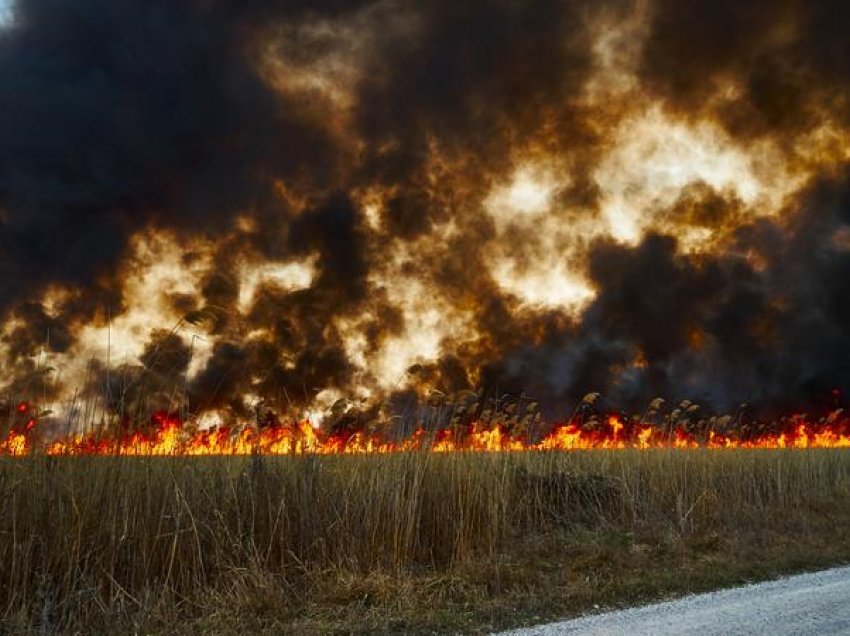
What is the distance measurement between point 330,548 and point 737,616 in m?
4.11

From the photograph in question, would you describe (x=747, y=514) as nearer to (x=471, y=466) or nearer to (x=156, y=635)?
(x=471, y=466)

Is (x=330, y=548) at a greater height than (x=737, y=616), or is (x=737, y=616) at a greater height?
(x=330, y=548)

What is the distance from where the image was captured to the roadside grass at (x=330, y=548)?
20.3 ft

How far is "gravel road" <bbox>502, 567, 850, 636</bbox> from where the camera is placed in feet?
19.0

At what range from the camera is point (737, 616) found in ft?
20.5

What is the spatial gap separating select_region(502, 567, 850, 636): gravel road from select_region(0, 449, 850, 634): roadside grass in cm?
43

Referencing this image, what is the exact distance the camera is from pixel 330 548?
7.80m

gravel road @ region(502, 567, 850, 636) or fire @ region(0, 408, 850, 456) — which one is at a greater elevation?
fire @ region(0, 408, 850, 456)

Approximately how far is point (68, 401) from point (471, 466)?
4789 mm

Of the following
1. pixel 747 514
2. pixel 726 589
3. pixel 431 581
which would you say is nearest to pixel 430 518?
pixel 431 581

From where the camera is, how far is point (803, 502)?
1404 cm

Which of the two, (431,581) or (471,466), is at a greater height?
(471,466)

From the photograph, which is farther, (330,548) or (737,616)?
(330,548)

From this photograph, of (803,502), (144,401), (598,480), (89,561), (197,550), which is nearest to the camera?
(89,561)
